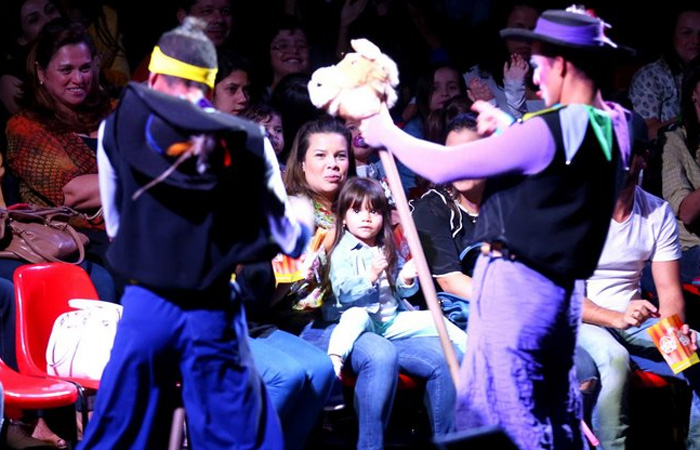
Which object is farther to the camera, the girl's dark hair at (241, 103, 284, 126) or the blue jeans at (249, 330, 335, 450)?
the girl's dark hair at (241, 103, 284, 126)

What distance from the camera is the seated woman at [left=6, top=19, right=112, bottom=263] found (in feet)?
17.9

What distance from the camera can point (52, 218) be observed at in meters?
5.19

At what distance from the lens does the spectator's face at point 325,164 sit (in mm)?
5500

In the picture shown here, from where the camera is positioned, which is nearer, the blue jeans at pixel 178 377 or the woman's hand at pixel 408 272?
the blue jeans at pixel 178 377

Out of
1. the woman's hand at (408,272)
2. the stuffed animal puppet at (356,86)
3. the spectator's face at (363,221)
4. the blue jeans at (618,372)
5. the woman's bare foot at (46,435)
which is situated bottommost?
the woman's bare foot at (46,435)

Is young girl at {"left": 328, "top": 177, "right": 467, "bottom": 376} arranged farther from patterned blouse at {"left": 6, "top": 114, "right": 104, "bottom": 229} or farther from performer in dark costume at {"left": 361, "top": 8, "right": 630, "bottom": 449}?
performer in dark costume at {"left": 361, "top": 8, "right": 630, "bottom": 449}

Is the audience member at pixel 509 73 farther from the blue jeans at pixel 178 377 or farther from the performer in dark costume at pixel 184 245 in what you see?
the blue jeans at pixel 178 377

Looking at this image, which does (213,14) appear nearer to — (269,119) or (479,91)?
(269,119)

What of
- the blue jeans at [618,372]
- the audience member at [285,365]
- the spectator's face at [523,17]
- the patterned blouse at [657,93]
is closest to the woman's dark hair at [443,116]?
the spectator's face at [523,17]

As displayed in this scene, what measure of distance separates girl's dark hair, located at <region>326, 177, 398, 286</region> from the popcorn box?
119 cm

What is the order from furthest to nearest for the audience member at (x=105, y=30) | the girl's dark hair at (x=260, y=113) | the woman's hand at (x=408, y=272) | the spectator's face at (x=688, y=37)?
the spectator's face at (x=688, y=37) < the audience member at (x=105, y=30) < the girl's dark hair at (x=260, y=113) < the woman's hand at (x=408, y=272)

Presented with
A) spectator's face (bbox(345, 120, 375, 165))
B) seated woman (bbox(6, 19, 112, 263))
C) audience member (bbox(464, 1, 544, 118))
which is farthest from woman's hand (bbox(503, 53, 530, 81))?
seated woman (bbox(6, 19, 112, 263))

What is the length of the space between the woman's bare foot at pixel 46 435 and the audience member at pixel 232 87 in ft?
5.90

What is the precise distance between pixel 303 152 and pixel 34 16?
1.83 meters
